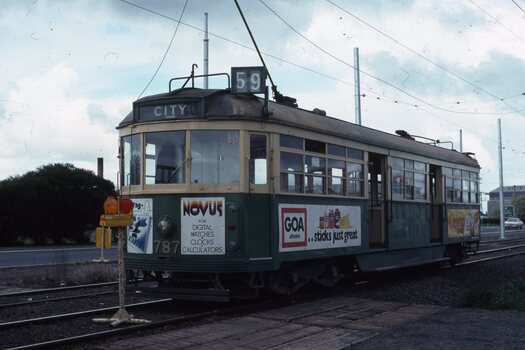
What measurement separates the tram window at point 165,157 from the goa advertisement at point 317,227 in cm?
175

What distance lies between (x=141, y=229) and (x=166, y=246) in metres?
0.60

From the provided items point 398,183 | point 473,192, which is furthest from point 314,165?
point 473,192

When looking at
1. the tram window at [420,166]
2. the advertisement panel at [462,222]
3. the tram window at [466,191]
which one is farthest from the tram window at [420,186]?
the tram window at [466,191]

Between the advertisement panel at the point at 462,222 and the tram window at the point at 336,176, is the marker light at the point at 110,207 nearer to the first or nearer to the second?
the tram window at the point at 336,176

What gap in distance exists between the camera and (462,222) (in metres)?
19.3

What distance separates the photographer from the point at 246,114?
10531mm

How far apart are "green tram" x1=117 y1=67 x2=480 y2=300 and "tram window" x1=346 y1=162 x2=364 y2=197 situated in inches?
4.8

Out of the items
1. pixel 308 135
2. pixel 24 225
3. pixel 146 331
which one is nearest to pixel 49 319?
pixel 146 331

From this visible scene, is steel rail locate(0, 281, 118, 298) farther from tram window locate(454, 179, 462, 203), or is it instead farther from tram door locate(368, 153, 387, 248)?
tram window locate(454, 179, 462, 203)

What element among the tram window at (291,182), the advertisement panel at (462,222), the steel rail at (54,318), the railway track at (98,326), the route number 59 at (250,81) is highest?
the route number 59 at (250,81)

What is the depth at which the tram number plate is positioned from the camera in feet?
34.1

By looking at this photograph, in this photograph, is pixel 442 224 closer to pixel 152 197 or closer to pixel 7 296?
pixel 152 197

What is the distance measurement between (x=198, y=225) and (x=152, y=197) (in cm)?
95

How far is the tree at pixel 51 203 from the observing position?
131 ft
